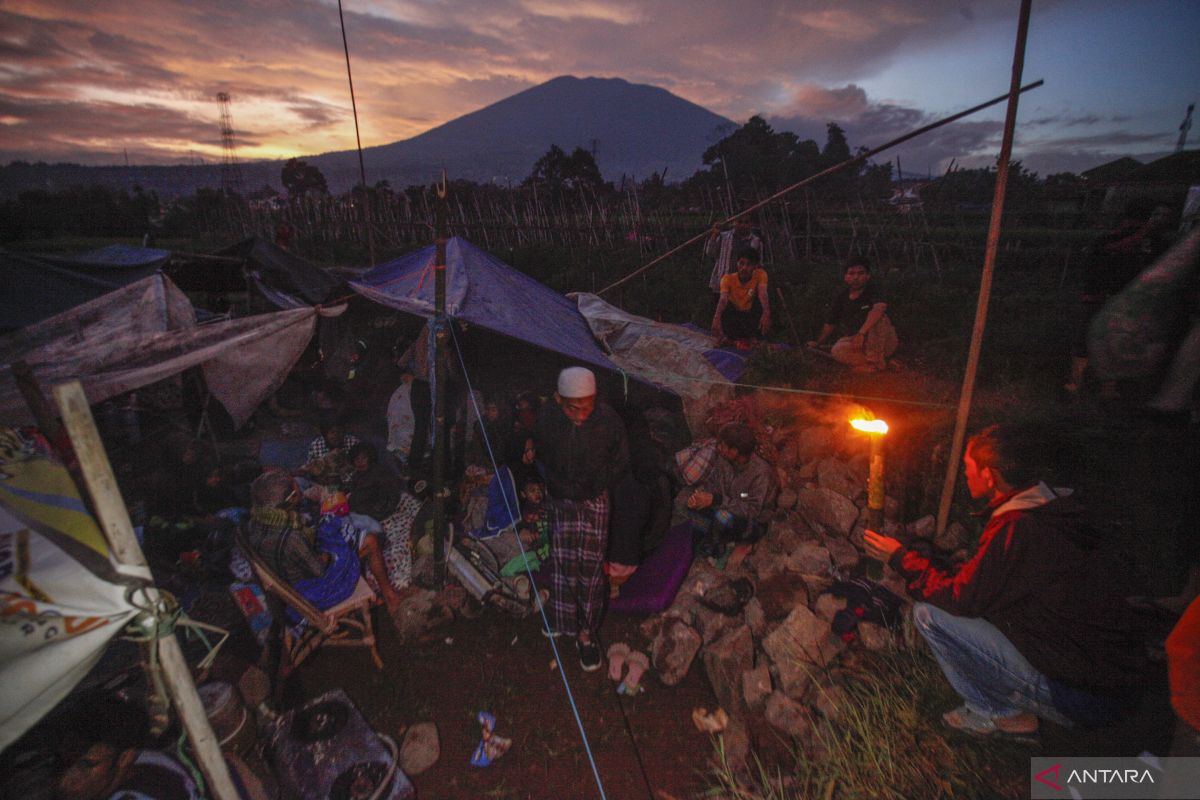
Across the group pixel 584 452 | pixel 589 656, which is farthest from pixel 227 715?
pixel 584 452

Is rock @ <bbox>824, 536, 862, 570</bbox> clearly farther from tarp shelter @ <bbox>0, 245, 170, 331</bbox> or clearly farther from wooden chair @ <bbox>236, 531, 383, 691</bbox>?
tarp shelter @ <bbox>0, 245, 170, 331</bbox>

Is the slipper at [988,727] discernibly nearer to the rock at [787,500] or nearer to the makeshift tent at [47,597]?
the rock at [787,500]

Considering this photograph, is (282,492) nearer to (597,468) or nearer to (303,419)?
(597,468)

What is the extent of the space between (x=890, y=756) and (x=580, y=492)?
79.8 inches

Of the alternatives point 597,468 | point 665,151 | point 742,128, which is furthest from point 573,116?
point 597,468

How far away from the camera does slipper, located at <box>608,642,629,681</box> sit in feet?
11.0

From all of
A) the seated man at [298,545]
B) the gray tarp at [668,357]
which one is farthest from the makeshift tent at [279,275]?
the seated man at [298,545]

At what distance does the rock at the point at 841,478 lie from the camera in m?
3.77

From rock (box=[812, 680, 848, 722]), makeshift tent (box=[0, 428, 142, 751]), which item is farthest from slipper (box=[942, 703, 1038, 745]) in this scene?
makeshift tent (box=[0, 428, 142, 751])

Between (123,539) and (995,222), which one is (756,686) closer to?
(995,222)

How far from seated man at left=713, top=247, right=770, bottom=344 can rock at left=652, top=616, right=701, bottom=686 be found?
3043 millimetres

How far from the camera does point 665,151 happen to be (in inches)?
5541

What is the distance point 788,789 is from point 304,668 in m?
2.94

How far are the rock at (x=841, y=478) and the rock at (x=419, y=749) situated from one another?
304cm
